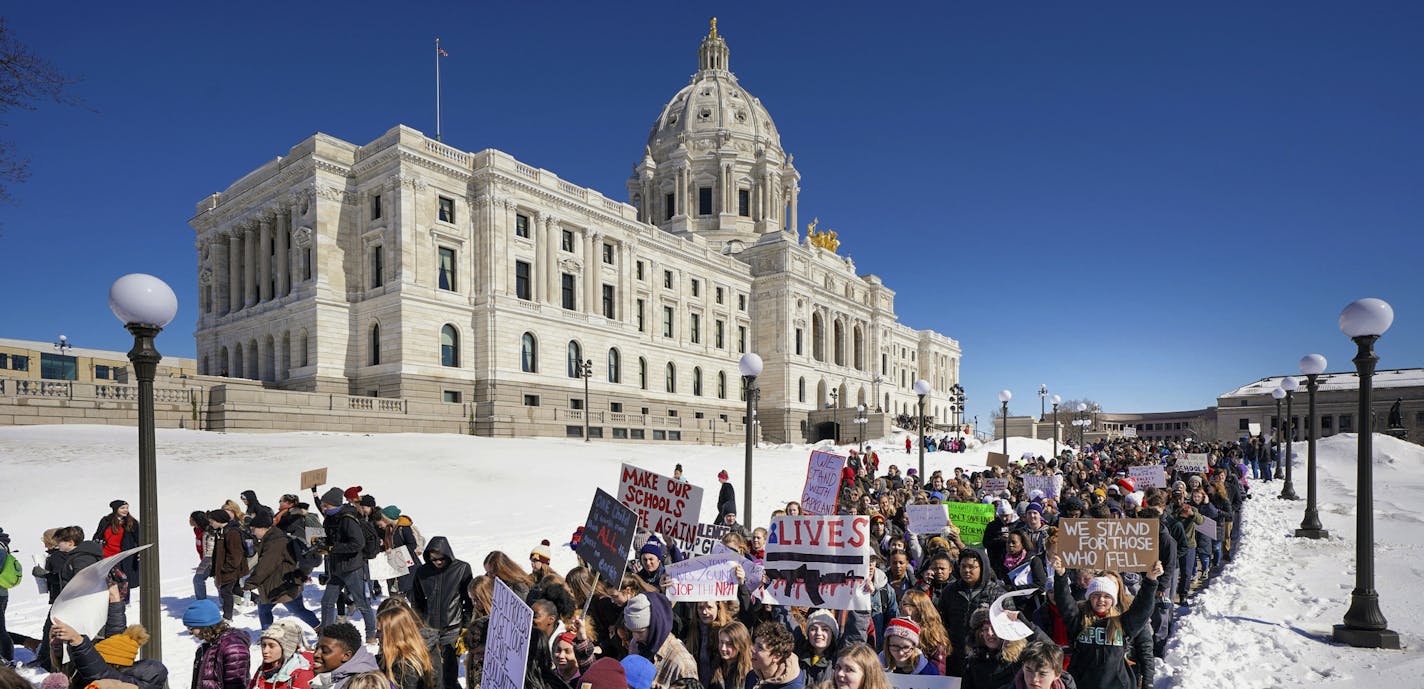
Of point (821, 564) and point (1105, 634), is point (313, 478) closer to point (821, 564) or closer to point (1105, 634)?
point (821, 564)

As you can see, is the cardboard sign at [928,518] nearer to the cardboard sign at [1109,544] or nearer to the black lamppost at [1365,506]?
the cardboard sign at [1109,544]

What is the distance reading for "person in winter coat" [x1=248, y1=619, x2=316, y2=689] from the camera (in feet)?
16.7

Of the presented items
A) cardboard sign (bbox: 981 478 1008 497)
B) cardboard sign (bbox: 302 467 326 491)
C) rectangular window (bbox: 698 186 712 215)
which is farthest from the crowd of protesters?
rectangular window (bbox: 698 186 712 215)

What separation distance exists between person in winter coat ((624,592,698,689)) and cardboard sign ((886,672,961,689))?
4.60 feet

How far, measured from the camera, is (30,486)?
63.8 ft

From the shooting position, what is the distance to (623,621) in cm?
639

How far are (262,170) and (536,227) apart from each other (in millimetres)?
16830

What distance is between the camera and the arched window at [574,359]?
2015 inches

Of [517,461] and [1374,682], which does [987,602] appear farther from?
[517,461]

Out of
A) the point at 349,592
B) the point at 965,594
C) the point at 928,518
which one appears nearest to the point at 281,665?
the point at 349,592

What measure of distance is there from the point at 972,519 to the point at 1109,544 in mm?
4156

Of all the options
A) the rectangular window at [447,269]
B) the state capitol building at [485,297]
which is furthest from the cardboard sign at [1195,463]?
the rectangular window at [447,269]

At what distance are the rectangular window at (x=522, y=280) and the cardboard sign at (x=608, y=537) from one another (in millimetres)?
41907

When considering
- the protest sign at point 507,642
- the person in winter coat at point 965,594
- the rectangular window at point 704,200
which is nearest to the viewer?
the protest sign at point 507,642
